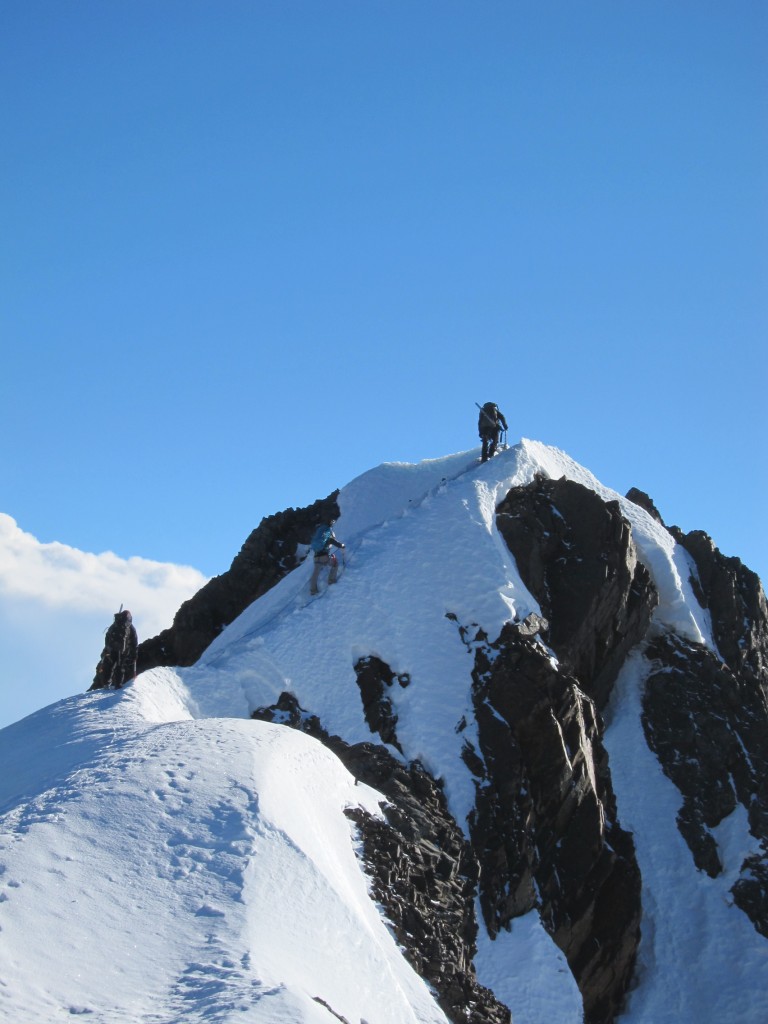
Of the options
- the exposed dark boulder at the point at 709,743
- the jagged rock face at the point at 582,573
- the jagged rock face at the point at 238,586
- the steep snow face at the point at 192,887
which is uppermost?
the jagged rock face at the point at 238,586

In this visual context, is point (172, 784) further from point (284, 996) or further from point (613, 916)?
point (613, 916)

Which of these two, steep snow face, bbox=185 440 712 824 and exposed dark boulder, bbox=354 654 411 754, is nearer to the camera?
exposed dark boulder, bbox=354 654 411 754

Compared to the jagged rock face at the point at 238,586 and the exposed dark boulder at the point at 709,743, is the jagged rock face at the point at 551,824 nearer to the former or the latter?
the exposed dark boulder at the point at 709,743

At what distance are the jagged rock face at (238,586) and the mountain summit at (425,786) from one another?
125mm

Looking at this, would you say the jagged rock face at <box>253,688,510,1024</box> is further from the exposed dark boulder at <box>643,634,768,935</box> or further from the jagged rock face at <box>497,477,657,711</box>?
the exposed dark boulder at <box>643,634,768,935</box>

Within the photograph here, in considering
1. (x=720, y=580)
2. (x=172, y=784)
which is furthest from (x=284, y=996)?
(x=720, y=580)

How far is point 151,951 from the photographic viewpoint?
16.5 metres

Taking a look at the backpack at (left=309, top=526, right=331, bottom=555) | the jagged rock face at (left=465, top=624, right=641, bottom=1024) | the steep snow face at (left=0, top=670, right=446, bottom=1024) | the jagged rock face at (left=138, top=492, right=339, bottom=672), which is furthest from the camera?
the jagged rock face at (left=138, top=492, right=339, bottom=672)

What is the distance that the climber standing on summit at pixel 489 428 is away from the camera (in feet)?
141

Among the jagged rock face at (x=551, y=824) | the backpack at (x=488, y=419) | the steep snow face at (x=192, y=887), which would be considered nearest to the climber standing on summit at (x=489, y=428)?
the backpack at (x=488, y=419)

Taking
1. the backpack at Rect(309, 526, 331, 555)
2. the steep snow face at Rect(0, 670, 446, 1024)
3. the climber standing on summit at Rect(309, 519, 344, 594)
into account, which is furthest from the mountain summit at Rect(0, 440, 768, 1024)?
Result: the backpack at Rect(309, 526, 331, 555)

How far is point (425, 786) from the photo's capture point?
27969mm

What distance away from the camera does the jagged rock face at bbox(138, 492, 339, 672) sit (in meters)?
44.8

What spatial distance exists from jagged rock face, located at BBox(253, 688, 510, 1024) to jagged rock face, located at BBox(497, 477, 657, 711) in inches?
327
